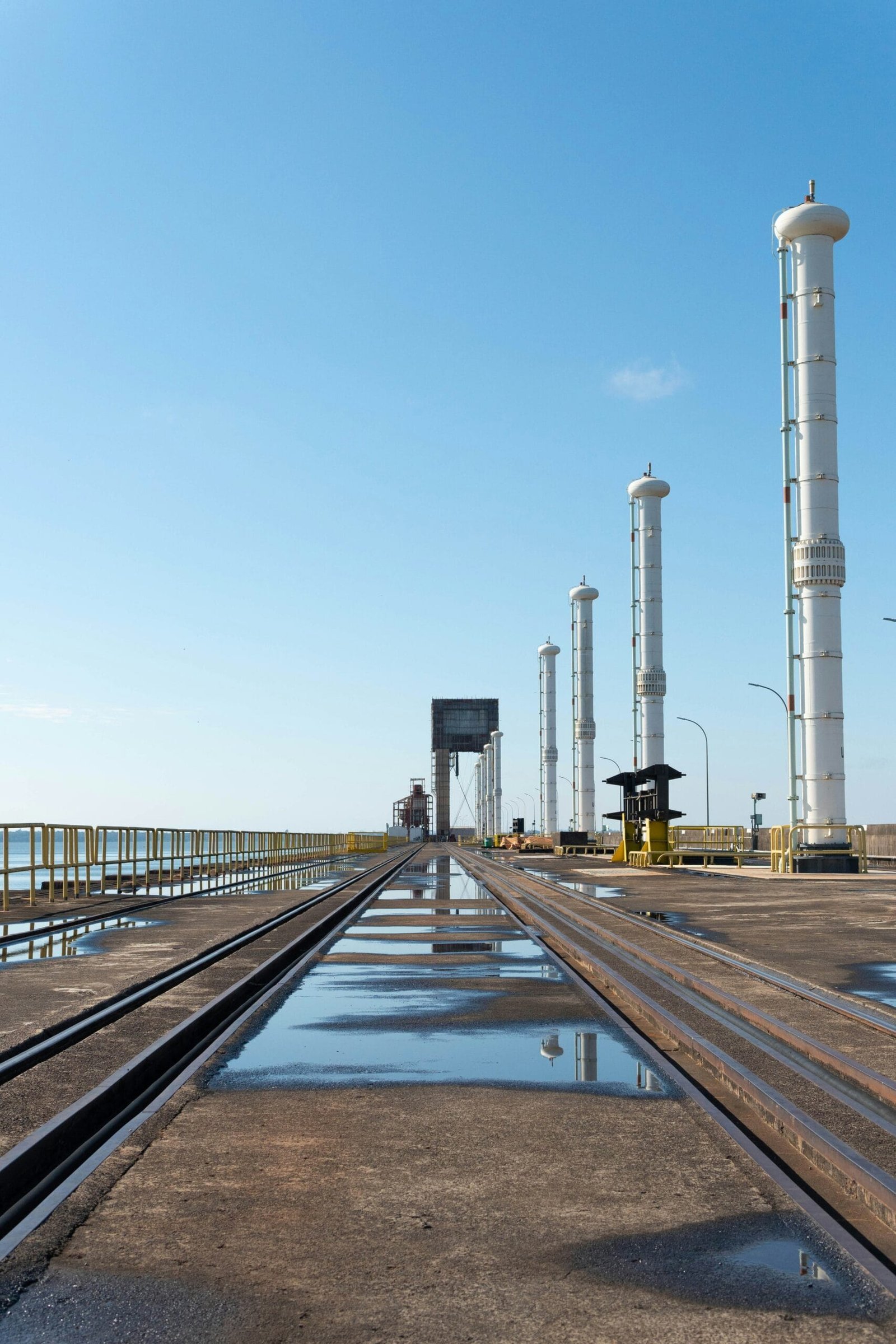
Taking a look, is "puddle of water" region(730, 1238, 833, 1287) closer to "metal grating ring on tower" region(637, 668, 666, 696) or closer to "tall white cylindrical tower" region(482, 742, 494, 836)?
"metal grating ring on tower" region(637, 668, 666, 696)

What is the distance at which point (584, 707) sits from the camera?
86562 millimetres

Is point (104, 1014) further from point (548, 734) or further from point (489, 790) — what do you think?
point (489, 790)

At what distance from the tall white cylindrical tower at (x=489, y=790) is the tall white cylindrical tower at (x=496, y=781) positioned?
0.23 feet

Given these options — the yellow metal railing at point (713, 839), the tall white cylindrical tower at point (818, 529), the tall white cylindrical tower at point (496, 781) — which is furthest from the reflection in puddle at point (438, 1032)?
the tall white cylindrical tower at point (496, 781)

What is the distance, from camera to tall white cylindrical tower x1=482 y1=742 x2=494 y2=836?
148875 millimetres

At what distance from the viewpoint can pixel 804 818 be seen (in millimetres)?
37844

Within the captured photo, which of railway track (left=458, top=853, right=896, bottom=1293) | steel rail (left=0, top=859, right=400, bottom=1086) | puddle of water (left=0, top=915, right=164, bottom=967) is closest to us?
railway track (left=458, top=853, right=896, bottom=1293)

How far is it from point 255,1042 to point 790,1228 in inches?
188

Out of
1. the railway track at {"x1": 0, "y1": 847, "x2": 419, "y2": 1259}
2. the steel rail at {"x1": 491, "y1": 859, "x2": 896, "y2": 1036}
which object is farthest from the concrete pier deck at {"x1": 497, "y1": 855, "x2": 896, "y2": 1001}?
the railway track at {"x1": 0, "y1": 847, "x2": 419, "y2": 1259}

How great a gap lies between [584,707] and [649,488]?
81.7 feet

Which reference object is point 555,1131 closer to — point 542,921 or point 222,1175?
point 222,1175

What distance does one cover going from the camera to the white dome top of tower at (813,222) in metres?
40.5

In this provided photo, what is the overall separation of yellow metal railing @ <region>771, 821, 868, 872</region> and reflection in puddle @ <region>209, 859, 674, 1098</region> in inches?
967

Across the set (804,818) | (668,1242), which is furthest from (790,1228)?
(804,818)
